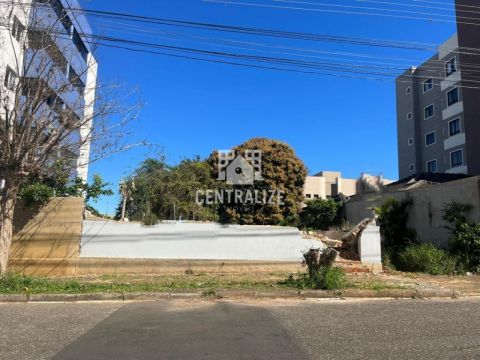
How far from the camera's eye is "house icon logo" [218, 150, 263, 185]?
885 inches

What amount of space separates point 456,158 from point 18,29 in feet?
122

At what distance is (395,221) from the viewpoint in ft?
59.3

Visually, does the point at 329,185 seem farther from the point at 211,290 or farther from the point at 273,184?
the point at 211,290

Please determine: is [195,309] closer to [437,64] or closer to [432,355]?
[432,355]

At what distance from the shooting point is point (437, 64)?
4403 cm

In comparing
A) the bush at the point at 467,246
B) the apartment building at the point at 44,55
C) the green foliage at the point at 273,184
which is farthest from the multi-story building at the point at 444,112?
the apartment building at the point at 44,55

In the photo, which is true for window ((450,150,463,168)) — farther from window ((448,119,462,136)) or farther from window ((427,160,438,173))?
window ((427,160,438,173))

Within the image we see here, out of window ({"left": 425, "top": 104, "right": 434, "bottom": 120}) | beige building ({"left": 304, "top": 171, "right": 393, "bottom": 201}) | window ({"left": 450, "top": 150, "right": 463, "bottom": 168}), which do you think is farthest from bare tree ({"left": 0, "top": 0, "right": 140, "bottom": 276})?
beige building ({"left": 304, "top": 171, "right": 393, "bottom": 201})

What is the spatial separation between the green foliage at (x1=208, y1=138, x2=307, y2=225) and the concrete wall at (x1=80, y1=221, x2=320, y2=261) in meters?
7.40

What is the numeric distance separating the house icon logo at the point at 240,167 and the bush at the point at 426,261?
31.8ft

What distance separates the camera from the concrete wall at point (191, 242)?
1330 cm

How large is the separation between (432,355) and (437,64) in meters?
44.4

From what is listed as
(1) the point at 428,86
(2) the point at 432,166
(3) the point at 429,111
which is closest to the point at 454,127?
(2) the point at 432,166

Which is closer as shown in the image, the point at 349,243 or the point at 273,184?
the point at 349,243
